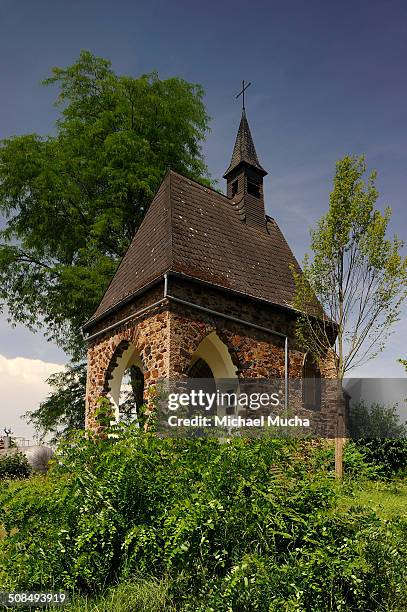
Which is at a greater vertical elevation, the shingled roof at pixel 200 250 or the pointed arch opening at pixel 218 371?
the shingled roof at pixel 200 250

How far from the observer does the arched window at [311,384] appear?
13.6 metres

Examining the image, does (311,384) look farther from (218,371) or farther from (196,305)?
(196,305)

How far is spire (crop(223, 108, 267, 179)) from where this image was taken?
55.9 feet

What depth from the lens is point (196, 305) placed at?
10.6m

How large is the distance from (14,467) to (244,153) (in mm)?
12302

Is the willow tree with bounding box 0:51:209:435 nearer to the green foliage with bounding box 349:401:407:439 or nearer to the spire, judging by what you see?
the spire

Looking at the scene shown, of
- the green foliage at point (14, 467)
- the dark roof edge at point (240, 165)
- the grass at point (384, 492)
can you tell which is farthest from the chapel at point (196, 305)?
the green foliage at point (14, 467)

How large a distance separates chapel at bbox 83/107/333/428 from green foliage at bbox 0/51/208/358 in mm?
3739

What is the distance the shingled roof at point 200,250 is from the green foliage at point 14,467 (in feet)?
18.1

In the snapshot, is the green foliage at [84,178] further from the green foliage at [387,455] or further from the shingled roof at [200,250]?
the green foliage at [387,455]

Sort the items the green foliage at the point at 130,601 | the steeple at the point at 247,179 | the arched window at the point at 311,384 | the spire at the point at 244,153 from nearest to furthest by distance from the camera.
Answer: the green foliage at the point at 130,601
the arched window at the point at 311,384
the steeple at the point at 247,179
the spire at the point at 244,153

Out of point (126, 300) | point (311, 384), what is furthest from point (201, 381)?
point (311, 384)

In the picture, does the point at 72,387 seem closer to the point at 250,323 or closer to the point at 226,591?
the point at 250,323

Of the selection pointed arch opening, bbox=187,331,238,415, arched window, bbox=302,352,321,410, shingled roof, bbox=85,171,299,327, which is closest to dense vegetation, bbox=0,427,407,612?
shingled roof, bbox=85,171,299,327
